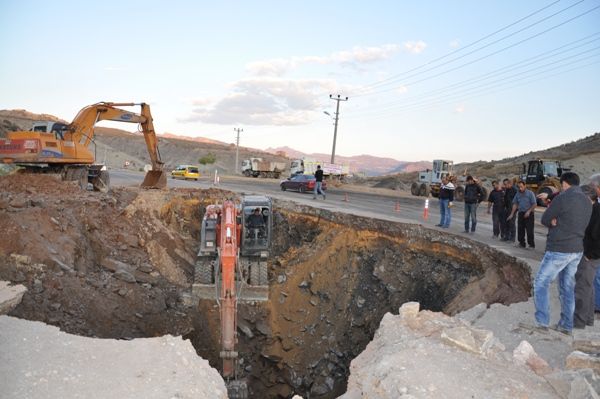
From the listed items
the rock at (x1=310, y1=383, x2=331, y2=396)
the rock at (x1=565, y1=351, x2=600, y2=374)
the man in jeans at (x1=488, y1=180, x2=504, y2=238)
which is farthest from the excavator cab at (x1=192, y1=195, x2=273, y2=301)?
the rock at (x1=565, y1=351, x2=600, y2=374)

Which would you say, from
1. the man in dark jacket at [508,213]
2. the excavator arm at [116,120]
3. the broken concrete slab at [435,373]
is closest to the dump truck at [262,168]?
the excavator arm at [116,120]

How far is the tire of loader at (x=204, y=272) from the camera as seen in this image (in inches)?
472

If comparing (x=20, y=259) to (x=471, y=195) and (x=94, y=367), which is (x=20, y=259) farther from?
(x=471, y=195)

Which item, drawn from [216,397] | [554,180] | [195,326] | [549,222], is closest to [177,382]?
[216,397]

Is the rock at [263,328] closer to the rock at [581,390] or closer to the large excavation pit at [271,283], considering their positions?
the large excavation pit at [271,283]

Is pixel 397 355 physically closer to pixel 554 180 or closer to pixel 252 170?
pixel 554 180

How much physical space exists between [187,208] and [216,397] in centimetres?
1379

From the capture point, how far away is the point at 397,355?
204 inches

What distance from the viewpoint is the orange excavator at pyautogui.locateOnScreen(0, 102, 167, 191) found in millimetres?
14641

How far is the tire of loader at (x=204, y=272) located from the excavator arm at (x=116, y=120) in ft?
25.5

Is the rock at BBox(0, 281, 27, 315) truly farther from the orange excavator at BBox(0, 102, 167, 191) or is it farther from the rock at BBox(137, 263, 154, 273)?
the orange excavator at BBox(0, 102, 167, 191)

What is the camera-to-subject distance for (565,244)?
A: 19.4ft

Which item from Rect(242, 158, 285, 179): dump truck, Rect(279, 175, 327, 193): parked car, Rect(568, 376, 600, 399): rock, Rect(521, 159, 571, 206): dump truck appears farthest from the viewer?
Rect(242, 158, 285, 179): dump truck

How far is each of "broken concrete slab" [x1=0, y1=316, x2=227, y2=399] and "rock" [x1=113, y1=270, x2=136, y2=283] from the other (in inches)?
212
